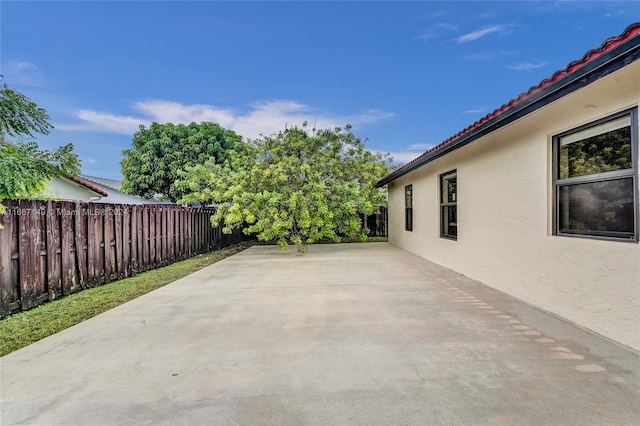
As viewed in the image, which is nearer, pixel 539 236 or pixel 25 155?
pixel 25 155

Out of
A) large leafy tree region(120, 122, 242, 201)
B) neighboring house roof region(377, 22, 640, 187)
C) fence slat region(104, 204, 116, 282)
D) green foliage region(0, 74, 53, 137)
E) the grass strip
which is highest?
large leafy tree region(120, 122, 242, 201)

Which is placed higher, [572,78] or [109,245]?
[572,78]

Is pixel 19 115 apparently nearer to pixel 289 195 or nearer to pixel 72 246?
pixel 72 246

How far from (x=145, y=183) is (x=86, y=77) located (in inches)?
293

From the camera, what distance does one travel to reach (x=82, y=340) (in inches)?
134

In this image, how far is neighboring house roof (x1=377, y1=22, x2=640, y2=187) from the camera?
2438mm

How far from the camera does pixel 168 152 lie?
20047mm

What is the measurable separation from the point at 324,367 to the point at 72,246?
5149 mm

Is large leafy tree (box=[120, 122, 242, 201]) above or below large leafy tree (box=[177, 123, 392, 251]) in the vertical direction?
above

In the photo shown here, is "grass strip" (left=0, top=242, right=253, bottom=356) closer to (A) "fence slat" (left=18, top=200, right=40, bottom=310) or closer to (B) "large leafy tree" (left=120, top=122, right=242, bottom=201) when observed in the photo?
(A) "fence slat" (left=18, top=200, right=40, bottom=310)

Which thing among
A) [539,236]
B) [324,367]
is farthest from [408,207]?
[324,367]

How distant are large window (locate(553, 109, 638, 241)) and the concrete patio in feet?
3.87

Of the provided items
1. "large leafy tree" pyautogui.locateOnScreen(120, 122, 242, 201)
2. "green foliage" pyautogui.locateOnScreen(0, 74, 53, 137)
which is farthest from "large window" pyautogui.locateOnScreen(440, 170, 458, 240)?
"large leafy tree" pyautogui.locateOnScreen(120, 122, 242, 201)

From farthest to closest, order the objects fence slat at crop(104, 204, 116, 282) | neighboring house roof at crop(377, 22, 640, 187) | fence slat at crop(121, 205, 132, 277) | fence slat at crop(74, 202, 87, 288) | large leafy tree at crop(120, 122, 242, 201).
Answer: large leafy tree at crop(120, 122, 242, 201)
fence slat at crop(121, 205, 132, 277)
fence slat at crop(104, 204, 116, 282)
fence slat at crop(74, 202, 87, 288)
neighboring house roof at crop(377, 22, 640, 187)
